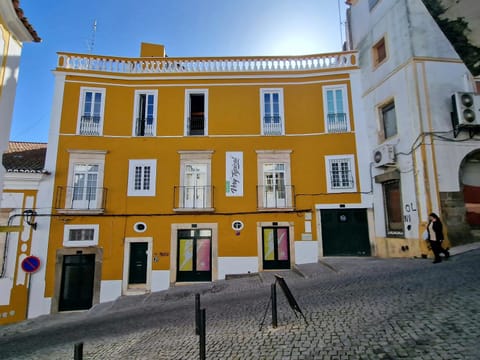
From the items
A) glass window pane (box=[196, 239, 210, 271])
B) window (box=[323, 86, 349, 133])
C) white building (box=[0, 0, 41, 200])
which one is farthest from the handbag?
white building (box=[0, 0, 41, 200])

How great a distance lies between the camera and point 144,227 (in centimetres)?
1241

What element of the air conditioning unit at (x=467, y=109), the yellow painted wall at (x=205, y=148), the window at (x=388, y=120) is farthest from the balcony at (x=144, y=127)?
the air conditioning unit at (x=467, y=109)

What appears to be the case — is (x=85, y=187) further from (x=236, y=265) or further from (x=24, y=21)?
(x=24, y=21)

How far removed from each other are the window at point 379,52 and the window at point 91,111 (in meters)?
12.3

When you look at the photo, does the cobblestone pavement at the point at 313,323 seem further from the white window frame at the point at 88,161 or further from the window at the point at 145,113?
the window at the point at 145,113

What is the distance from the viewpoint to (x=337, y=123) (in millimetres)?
13078

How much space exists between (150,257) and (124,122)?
6235 mm

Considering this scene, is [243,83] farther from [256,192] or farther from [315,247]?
[315,247]

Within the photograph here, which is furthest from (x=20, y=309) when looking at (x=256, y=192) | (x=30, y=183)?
(x=256, y=192)

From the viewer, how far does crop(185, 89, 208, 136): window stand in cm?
1335

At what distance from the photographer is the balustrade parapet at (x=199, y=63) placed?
1338cm

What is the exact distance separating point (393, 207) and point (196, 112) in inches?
385

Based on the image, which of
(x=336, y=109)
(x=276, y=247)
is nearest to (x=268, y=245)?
(x=276, y=247)

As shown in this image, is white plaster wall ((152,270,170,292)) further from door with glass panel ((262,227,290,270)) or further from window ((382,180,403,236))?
window ((382,180,403,236))
